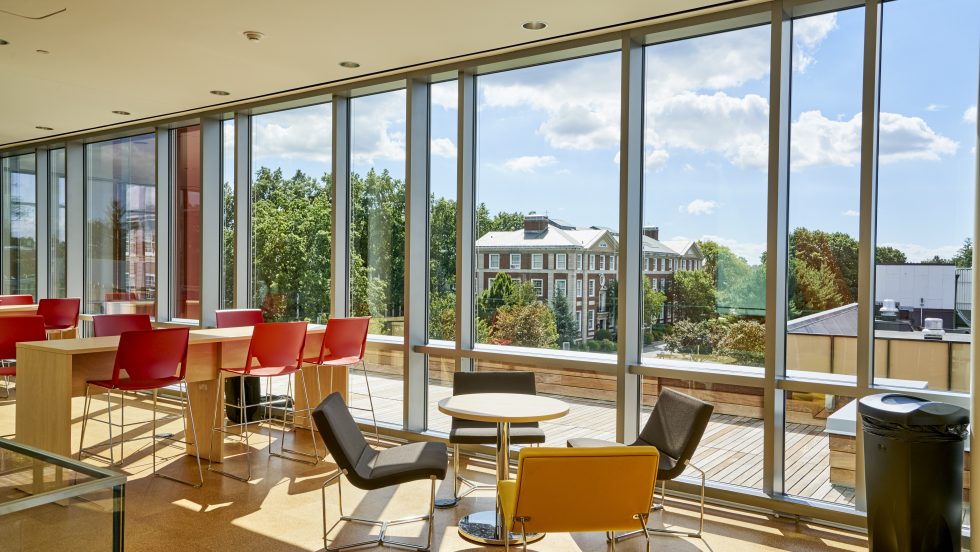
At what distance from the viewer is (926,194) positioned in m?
4.21

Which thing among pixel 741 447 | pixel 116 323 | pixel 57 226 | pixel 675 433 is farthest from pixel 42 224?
pixel 741 447

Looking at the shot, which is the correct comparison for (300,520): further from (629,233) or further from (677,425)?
(629,233)

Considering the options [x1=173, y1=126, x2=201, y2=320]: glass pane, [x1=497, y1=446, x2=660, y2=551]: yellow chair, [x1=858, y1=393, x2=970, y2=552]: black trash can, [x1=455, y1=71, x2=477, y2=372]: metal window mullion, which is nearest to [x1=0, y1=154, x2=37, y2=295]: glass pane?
[x1=173, y1=126, x2=201, y2=320]: glass pane

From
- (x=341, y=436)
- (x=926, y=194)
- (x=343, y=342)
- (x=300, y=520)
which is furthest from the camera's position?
(x=343, y=342)

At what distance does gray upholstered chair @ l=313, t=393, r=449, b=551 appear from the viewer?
3574 mm

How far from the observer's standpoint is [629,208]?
5.13 metres

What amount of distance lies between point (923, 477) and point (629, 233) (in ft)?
7.92

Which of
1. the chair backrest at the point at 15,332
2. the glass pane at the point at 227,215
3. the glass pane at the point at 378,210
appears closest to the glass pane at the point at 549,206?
the glass pane at the point at 378,210

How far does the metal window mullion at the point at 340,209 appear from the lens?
6.84m

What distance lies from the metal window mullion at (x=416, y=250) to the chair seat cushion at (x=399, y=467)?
221 centimetres

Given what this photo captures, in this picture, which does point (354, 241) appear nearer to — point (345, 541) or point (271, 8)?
point (271, 8)

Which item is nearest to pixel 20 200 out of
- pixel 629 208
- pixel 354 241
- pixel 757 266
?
pixel 354 241

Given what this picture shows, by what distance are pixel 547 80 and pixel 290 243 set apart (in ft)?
11.1

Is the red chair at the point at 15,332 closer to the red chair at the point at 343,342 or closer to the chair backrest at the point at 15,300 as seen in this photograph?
the red chair at the point at 343,342
